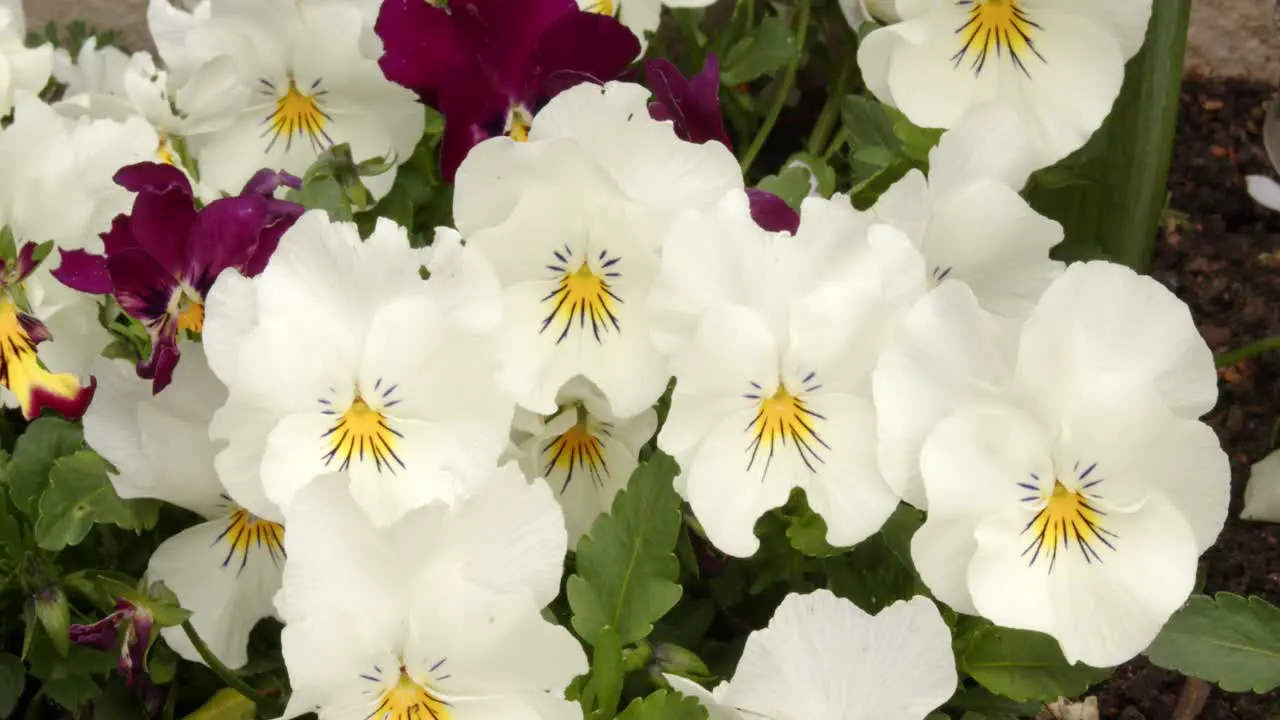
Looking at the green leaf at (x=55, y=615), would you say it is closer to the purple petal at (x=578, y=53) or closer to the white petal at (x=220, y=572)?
the white petal at (x=220, y=572)

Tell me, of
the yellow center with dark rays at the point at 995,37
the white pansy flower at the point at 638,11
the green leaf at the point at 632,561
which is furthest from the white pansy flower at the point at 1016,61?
the green leaf at the point at 632,561

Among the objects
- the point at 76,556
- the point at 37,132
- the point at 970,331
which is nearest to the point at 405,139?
the point at 37,132

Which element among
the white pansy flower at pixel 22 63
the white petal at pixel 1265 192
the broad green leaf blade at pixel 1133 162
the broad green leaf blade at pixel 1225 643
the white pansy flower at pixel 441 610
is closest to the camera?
the white pansy flower at pixel 441 610

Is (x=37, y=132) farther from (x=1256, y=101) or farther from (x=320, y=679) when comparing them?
(x=1256, y=101)

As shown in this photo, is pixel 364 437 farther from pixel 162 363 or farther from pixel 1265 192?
pixel 1265 192

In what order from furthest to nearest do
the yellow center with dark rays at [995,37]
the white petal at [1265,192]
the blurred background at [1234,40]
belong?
the blurred background at [1234,40] < the white petal at [1265,192] < the yellow center with dark rays at [995,37]

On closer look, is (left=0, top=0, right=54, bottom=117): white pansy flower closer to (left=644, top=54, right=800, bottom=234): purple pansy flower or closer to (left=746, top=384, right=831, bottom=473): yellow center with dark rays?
(left=644, top=54, right=800, bottom=234): purple pansy flower

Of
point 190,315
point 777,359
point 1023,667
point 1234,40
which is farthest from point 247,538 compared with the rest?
point 1234,40
